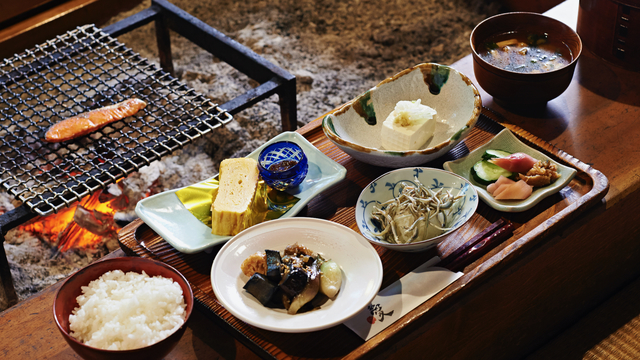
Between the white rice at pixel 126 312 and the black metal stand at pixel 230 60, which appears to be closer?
the white rice at pixel 126 312

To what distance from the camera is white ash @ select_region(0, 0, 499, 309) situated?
124 inches

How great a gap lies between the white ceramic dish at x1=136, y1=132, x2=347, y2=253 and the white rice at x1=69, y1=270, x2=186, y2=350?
0.24 meters

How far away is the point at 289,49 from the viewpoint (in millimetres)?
3904

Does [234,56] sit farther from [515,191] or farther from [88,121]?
[515,191]

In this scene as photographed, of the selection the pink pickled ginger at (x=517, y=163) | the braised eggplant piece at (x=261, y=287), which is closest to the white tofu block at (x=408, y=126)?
the pink pickled ginger at (x=517, y=163)

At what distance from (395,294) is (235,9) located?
3258 millimetres

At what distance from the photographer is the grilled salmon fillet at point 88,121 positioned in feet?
7.82

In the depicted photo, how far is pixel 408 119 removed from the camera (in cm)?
186

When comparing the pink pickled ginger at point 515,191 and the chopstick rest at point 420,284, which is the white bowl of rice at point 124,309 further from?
the pink pickled ginger at point 515,191

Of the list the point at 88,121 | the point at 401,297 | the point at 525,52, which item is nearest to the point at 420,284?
the point at 401,297

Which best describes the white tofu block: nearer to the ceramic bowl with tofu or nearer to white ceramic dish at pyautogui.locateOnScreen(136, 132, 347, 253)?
the ceramic bowl with tofu

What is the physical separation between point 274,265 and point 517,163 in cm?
87

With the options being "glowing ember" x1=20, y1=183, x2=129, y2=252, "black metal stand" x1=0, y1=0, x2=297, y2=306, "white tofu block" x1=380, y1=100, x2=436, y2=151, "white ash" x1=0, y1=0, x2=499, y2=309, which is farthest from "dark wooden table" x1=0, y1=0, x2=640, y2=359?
"white ash" x1=0, y1=0, x2=499, y2=309

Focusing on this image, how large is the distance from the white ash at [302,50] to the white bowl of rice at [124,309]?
1.43 metres
